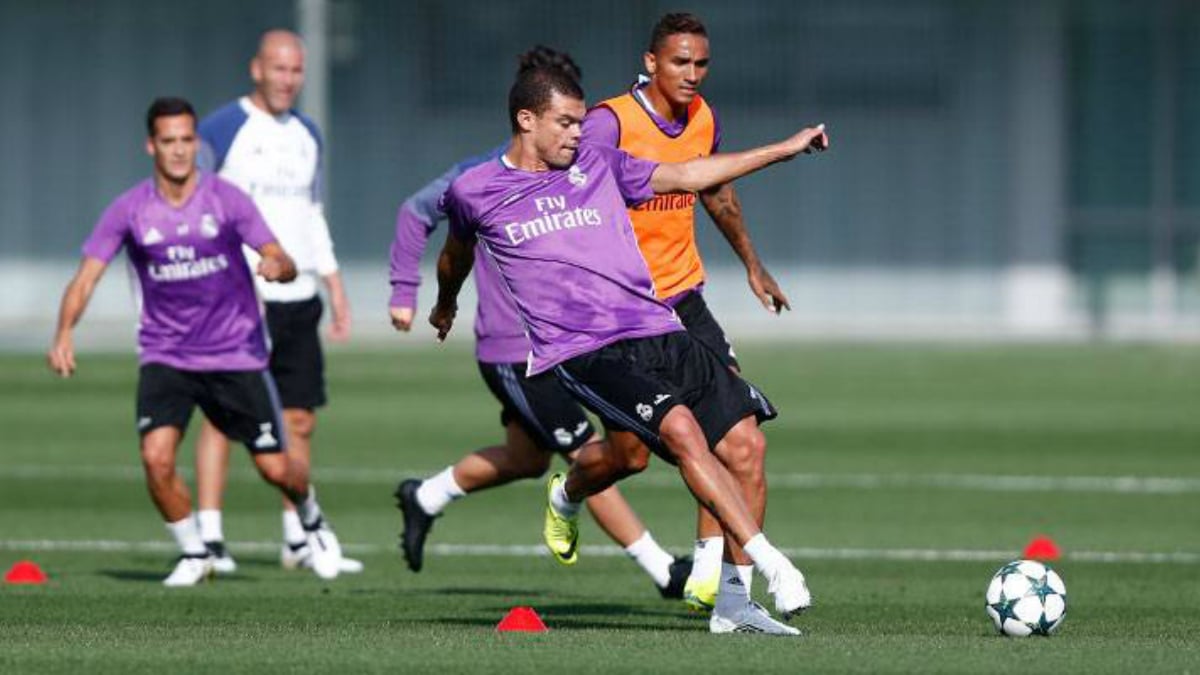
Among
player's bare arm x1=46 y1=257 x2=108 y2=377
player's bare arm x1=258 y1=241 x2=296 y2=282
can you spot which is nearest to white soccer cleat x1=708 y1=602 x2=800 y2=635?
player's bare arm x1=258 y1=241 x2=296 y2=282

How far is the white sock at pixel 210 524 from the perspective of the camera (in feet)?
40.3

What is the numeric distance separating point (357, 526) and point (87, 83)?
1260 inches

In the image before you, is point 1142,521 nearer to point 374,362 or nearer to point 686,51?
point 686,51

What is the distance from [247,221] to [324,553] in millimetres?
1684

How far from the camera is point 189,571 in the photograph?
1178 centimetres

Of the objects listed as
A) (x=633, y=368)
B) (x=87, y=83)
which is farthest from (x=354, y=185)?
(x=633, y=368)

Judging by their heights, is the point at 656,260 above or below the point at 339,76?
below

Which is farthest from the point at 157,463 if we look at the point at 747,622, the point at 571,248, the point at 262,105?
the point at 747,622

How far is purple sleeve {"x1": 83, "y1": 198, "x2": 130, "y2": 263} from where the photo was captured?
1165 centimetres

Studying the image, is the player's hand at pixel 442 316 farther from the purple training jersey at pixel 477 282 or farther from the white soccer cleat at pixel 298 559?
the white soccer cleat at pixel 298 559

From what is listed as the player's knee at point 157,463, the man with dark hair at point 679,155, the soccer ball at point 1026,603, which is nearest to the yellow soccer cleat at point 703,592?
the man with dark hair at point 679,155

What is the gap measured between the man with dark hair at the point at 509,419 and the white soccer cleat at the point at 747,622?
162 centimetres

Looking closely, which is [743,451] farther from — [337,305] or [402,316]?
[337,305]

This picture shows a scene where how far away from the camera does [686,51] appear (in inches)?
400
